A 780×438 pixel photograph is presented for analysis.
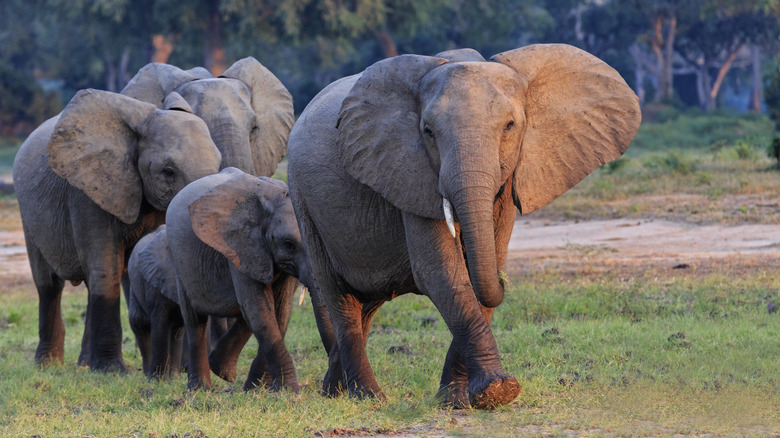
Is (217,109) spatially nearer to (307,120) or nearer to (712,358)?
(307,120)

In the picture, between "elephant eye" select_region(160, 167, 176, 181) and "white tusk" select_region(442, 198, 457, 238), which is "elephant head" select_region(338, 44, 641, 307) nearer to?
"white tusk" select_region(442, 198, 457, 238)

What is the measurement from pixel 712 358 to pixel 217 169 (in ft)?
11.4

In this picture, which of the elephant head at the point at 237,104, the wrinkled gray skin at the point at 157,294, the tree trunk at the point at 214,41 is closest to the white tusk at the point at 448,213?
the wrinkled gray skin at the point at 157,294

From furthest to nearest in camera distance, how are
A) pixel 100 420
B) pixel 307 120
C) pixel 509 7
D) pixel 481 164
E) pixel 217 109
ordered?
pixel 509 7
pixel 217 109
pixel 307 120
pixel 100 420
pixel 481 164

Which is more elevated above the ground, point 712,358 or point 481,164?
point 481,164

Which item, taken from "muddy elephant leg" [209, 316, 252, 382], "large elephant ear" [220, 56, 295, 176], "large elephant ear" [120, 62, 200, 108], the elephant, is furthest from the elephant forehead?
"muddy elephant leg" [209, 316, 252, 382]

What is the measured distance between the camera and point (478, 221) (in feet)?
15.7

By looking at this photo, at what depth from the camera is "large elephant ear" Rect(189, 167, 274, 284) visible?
6.59m

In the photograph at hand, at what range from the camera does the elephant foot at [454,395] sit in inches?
217

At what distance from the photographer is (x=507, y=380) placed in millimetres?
5137

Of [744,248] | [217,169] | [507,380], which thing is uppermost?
[217,169]

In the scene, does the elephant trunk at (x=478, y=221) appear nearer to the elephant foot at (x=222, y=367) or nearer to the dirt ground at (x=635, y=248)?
the elephant foot at (x=222, y=367)

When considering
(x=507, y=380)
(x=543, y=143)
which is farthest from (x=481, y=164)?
(x=507, y=380)

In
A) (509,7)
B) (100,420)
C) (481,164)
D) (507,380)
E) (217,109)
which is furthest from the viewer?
(509,7)
